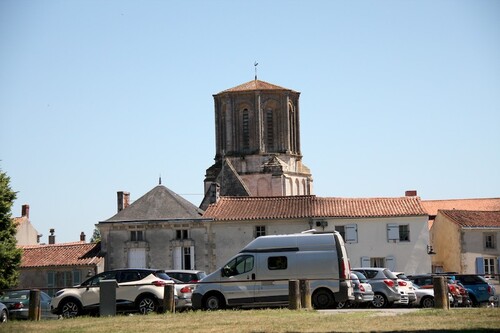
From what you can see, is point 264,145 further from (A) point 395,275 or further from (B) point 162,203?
(A) point 395,275

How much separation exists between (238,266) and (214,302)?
154cm

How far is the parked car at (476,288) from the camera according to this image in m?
38.8

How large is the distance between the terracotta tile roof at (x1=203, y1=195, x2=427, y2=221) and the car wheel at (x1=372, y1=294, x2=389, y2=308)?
1091 inches

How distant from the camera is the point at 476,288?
129ft

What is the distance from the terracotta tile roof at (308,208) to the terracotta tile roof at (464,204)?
21.8m

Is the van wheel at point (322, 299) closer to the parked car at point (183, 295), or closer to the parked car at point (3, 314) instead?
the parked car at point (183, 295)

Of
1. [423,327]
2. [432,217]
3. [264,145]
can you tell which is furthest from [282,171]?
[423,327]

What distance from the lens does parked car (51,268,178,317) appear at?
31.2 meters

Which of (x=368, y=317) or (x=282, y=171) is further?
(x=282, y=171)

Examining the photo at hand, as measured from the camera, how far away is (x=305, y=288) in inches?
1160

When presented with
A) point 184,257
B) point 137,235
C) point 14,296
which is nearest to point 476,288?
point 14,296

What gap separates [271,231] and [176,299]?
29.9 metres

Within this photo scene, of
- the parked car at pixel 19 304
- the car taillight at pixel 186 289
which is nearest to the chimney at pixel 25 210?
the parked car at pixel 19 304

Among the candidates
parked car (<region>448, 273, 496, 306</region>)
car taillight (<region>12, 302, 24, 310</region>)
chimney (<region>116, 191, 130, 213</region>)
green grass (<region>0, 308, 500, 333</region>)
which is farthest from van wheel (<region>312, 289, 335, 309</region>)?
chimney (<region>116, 191, 130, 213</region>)
